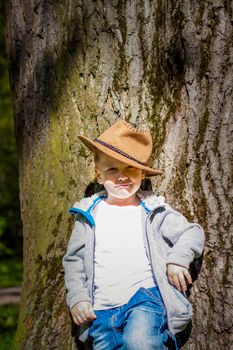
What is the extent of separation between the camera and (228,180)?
353 centimetres

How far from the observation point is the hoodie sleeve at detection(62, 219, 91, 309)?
3.30 metres

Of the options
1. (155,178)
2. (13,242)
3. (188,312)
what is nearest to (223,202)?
(155,178)

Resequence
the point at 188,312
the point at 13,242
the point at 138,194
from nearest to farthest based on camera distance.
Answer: the point at 188,312 → the point at 138,194 → the point at 13,242

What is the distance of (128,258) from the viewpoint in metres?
3.27

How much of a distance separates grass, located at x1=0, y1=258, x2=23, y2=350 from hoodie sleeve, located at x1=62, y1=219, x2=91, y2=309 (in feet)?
3.33

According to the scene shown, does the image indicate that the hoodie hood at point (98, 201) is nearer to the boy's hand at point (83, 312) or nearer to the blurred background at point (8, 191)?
the boy's hand at point (83, 312)

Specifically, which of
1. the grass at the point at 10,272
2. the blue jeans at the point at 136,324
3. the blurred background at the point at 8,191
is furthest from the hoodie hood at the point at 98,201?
the blurred background at the point at 8,191

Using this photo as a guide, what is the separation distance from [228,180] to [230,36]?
879mm

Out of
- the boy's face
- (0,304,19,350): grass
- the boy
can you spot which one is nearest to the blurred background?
(0,304,19,350): grass

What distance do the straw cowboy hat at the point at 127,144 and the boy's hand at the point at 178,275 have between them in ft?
1.81

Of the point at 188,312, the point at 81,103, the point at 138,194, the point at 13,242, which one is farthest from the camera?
the point at 13,242

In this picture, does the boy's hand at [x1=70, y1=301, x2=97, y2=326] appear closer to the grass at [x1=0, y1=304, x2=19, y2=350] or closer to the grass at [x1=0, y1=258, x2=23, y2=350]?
the grass at [x1=0, y1=258, x2=23, y2=350]

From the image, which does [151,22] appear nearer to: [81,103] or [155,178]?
[81,103]

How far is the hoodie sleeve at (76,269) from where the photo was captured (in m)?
3.30
